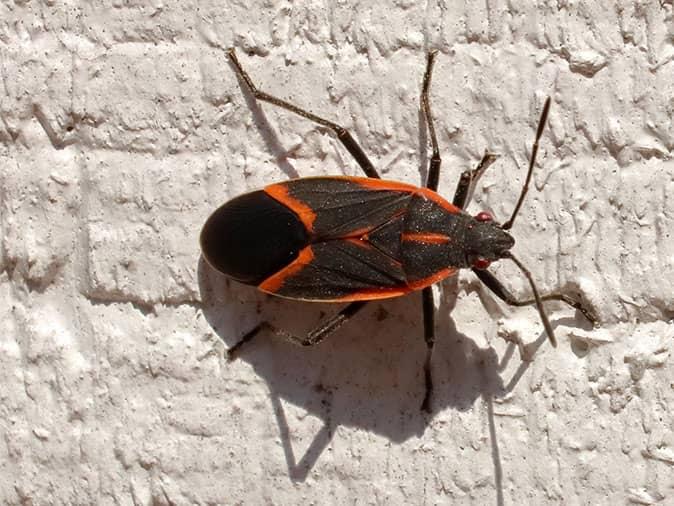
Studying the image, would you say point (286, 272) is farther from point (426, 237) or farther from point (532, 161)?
point (532, 161)

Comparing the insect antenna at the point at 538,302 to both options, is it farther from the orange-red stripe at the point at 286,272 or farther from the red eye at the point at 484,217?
the orange-red stripe at the point at 286,272

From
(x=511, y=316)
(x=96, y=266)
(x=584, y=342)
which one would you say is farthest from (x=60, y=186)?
(x=584, y=342)

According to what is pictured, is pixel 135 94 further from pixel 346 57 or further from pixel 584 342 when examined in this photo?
pixel 584 342

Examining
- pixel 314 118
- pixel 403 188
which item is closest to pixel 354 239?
pixel 403 188

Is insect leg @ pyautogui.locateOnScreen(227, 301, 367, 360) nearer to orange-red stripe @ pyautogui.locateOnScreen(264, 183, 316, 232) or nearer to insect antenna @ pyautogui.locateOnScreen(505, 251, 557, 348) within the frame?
orange-red stripe @ pyautogui.locateOnScreen(264, 183, 316, 232)

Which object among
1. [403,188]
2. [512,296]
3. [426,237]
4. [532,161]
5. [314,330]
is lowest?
[314,330]
